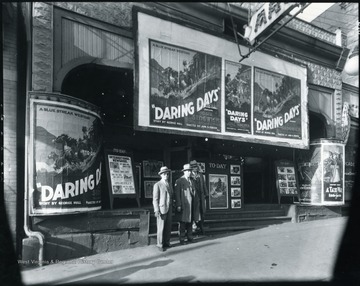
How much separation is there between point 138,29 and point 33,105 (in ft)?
10.6

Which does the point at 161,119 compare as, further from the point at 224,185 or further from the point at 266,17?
the point at 266,17

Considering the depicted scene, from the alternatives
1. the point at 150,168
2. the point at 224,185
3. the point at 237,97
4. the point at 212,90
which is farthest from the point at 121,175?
the point at 237,97

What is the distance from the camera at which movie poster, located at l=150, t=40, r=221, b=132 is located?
8.64 meters

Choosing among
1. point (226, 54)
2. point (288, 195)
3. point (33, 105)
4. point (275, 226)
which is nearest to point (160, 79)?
point (226, 54)

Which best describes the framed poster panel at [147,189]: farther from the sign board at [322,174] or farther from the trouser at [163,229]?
the sign board at [322,174]

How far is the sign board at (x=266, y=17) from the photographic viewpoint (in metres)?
8.25

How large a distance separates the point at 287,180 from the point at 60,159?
8.34 m

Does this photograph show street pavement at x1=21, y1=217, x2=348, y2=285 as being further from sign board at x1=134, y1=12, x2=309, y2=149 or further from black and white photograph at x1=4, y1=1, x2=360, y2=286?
sign board at x1=134, y1=12, x2=309, y2=149

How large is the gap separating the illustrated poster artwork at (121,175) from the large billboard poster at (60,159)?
120cm

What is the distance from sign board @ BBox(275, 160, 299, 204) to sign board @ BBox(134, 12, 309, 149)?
89cm

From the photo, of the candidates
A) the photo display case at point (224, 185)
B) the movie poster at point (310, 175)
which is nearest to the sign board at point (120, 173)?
the photo display case at point (224, 185)

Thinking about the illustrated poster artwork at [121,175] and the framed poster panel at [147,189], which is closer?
the illustrated poster artwork at [121,175]

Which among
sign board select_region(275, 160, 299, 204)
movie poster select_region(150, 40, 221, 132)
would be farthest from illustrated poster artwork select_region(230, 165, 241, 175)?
sign board select_region(275, 160, 299, 204)

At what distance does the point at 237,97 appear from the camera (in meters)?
10.4
